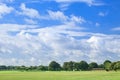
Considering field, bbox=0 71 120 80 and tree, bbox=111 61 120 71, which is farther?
tree, bbox=111 61 120 71

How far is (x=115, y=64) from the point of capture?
6781 inches

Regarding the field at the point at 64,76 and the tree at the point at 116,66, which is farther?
the tree at the point at 116,66

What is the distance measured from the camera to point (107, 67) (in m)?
186

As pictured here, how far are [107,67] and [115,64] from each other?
1449 cm

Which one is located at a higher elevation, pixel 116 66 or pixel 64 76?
pixel 116 66

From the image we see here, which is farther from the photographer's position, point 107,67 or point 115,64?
point 107,67

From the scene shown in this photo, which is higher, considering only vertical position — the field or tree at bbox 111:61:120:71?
tree at bbox 111:61:120:71

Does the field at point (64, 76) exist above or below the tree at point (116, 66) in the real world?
below

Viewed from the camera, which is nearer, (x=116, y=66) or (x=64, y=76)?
(x=64, y=76)
